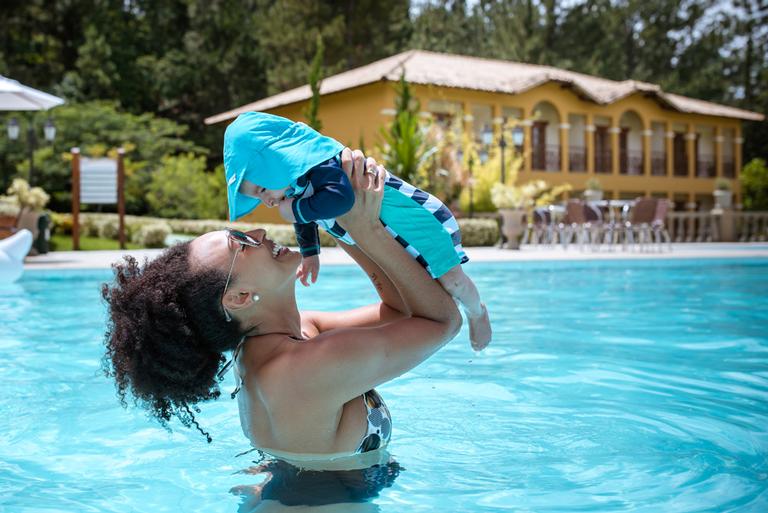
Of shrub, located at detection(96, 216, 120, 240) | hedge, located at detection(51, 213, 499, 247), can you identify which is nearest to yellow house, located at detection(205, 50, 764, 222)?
hedge, located at detection(51, 213, 499, 247)

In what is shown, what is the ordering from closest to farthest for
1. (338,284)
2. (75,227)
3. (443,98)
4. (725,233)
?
(338,284) → (75,227) → (725,233) → (443,98)

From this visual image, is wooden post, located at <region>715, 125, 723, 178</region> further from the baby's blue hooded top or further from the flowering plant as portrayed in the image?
the baby's blue hooded top

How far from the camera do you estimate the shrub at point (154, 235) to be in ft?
52.3

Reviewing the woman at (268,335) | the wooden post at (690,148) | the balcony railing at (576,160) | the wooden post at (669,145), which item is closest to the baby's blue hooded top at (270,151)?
the woman at (268,335)

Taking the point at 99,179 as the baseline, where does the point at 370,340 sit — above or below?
below

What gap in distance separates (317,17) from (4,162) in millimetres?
14594

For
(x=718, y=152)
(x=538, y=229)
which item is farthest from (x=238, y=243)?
(x=718, y=152)

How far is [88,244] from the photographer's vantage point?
1697 cm

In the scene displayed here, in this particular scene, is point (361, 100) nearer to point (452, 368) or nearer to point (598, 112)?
point (598, 112)

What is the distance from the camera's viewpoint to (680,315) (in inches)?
262

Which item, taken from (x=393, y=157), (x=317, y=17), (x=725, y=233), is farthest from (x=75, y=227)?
(x=317, y=17)

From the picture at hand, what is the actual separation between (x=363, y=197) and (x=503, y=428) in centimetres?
153

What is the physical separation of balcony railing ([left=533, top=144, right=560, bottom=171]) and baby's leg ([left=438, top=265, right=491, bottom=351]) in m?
26.8

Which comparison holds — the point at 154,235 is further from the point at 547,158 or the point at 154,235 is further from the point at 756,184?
the point at 756,184
